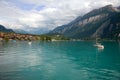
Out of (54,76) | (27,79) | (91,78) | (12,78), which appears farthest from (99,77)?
(12,78)

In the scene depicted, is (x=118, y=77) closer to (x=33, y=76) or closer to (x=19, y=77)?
(x=33, y=76)

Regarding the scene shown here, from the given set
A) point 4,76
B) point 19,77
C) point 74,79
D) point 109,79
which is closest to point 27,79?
point 19,77

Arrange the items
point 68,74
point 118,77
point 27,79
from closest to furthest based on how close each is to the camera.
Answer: point 27,79 < point 118,77 < point 68,74

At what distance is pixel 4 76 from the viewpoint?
5922cm

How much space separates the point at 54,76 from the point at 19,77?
1036cm

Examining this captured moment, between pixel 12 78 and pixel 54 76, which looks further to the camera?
pixel 54 76

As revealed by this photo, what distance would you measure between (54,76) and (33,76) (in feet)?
20.6

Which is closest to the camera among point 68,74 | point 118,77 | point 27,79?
point 27,79

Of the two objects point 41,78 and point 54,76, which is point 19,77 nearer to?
point 41,78

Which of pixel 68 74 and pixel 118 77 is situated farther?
pixel 68 74

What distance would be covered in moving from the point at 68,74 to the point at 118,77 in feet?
50.3

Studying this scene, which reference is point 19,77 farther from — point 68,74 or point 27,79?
point 68,74

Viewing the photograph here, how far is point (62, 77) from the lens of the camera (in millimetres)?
61062

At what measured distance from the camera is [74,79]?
58.5 metres
